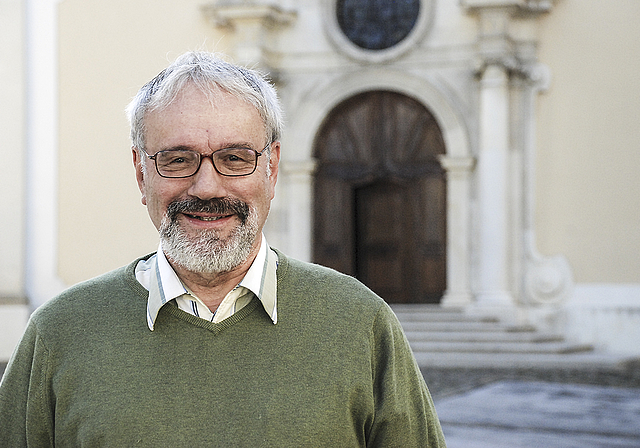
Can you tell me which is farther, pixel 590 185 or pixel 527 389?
pixel 590 185

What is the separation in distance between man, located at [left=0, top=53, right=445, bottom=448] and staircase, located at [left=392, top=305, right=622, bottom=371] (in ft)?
28.7

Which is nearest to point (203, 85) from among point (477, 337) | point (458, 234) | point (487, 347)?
point (487, 347)

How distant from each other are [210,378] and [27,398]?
378 millimetres

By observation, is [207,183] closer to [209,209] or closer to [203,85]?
[209,209]

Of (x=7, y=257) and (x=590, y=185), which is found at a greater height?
(x=590, y=185)

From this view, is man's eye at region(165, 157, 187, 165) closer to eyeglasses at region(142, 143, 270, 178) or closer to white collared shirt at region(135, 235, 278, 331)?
eyeglasses at region(142, 143, 270, 178)

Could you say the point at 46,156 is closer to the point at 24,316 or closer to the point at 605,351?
the point at 24,316

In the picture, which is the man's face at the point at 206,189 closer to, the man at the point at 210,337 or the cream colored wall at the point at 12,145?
the man at the point at 210,337

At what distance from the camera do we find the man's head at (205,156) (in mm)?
1907

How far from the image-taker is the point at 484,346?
36.2 ft

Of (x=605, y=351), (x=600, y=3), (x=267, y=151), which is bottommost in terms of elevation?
(x=605, y=351)

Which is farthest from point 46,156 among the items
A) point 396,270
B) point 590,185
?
point 590,185

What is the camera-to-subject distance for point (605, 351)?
1170 centimetres

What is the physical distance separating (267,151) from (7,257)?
1153 centimetres
